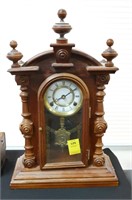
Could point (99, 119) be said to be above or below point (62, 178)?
above

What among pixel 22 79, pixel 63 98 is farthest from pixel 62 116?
pixel 22 79

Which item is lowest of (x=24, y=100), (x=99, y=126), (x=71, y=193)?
(x=71, y=193)

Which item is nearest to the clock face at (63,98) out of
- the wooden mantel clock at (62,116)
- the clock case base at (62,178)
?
the wooden mantel clock at (62,116)

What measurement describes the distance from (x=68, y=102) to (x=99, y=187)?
1.11 ft

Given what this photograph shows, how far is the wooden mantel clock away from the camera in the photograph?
985mm

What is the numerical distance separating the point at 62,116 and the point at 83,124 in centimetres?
8

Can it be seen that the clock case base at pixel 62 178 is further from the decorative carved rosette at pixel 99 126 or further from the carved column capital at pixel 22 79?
the carved column capital at pixel 22 79

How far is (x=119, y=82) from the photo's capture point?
147 centimetres

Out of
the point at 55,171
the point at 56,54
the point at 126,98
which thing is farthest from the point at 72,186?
the point at 126,98

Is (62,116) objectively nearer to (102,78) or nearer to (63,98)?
(63,98)

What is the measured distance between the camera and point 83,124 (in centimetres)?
104

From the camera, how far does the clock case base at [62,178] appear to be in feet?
3.37

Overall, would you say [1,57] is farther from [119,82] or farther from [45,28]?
[119,82]

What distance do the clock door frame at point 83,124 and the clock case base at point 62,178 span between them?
2 cm
